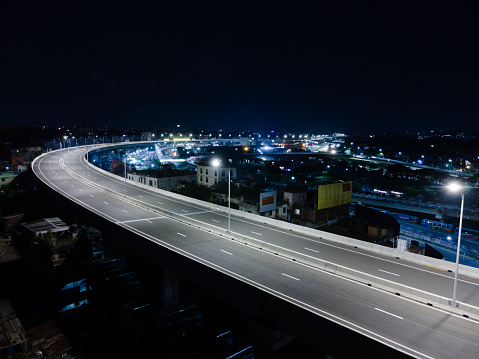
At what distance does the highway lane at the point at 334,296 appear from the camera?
9.88 meters

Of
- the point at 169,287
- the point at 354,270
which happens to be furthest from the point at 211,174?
the point at 354,270

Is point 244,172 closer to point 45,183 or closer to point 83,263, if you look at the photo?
point 45,183

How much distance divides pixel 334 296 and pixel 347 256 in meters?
5.36

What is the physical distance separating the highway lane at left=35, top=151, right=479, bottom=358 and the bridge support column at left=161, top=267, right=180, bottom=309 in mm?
2500

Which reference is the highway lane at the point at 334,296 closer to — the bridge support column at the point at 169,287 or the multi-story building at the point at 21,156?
the bridge support column at the point at 169,287

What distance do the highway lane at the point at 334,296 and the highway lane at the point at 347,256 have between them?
1.16 ft

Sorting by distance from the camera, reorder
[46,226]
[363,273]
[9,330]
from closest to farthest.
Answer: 1. [363,273]
2. [9,330]
3. [46,226]

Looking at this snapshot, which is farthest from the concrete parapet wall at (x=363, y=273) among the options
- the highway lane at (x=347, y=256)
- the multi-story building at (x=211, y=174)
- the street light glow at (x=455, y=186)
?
the multi-story building at (x=211, y=174)

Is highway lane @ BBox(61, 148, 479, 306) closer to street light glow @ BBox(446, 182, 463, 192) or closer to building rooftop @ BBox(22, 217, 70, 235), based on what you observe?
street light glow @ BBox(446, 182, 463, 192)

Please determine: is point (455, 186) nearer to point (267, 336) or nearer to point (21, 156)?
point (267, 336)

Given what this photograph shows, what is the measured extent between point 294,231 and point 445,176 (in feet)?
265

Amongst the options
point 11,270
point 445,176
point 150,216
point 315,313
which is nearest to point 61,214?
point 11,270

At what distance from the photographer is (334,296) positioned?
12.7 meters

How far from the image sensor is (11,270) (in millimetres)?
31438
